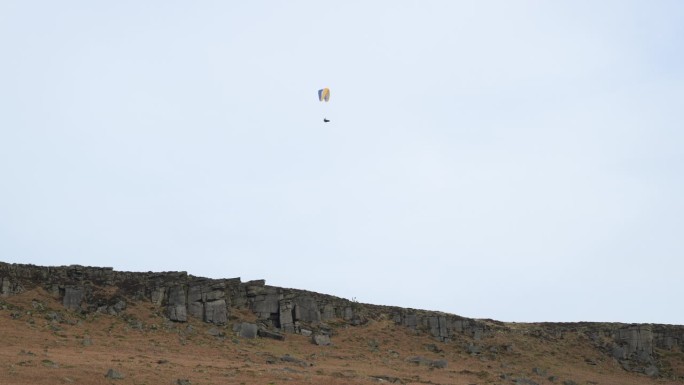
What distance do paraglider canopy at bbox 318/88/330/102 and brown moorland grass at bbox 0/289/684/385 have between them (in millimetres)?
20454

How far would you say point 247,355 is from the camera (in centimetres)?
5722

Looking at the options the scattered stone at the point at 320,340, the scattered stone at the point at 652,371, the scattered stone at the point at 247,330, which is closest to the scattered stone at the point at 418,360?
the scattered stone at the point at 320,340

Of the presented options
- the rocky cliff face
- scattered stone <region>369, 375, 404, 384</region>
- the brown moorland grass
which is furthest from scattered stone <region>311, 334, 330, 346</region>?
scattered stone <region>369, 375, 404, 384</region>

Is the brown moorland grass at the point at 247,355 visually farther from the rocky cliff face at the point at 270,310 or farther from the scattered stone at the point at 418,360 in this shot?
the rocky cliff face at the point at 270,310

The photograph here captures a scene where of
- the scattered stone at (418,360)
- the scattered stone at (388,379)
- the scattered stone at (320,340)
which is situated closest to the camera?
the scattered stone at (388,379)

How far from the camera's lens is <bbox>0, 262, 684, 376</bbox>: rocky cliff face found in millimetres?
61578

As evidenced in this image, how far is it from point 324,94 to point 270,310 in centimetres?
2072

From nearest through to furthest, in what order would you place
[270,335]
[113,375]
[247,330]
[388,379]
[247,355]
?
[113,375] → [388,379] → [247,355] → [247,330] → [270,335]

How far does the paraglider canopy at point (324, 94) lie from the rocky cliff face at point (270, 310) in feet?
57.4

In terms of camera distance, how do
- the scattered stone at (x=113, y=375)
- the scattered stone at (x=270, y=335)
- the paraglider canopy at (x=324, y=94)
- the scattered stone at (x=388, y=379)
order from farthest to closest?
the paraglider canopy at (x=324, y=94) → the scattered stone at (x=270, y=335) → the scattered stone at (x=388, y=379) → the scattered stone at (x=113, y=375)

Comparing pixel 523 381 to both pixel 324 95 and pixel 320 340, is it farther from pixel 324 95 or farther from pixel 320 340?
pixel 324 95

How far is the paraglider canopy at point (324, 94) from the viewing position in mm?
73750

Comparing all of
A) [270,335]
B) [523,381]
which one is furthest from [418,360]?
[270,335]

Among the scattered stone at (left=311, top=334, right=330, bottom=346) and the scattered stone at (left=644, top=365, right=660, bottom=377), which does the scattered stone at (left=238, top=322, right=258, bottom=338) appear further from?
the scattered stone at (left=644, top=365, right=660, bottom=377)
